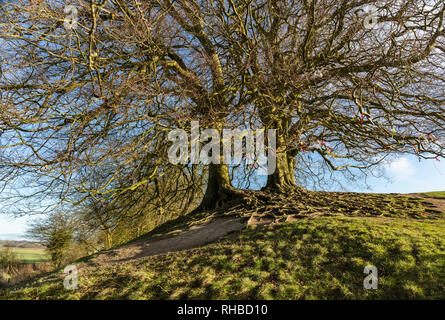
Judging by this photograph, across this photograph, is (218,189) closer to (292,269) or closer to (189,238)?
(189,238)

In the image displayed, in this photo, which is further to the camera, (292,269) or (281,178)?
(281,178)

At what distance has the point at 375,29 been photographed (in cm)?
738

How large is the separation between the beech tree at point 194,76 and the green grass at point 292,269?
2370mm

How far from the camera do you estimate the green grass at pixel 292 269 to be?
172 inches

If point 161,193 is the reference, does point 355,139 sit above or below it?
above

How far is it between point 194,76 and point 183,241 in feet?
16.7

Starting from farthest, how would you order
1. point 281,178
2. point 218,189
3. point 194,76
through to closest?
point 218,189
point 281,178
point 194,76

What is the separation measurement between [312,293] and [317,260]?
1.07 m

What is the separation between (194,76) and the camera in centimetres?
749

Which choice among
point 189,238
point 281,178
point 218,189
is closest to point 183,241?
point 189,238

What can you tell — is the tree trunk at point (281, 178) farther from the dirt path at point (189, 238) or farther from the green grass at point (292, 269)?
the green grass at point (292, 269)

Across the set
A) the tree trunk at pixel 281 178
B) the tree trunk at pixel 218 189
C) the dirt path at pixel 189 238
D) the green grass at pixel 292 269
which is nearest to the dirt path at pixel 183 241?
the dirt path at pixel 189 238

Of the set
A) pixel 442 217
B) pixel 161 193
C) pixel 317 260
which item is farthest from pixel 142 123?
pixel 442 217

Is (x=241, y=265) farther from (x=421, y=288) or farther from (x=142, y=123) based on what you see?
(x=142, y=123)
